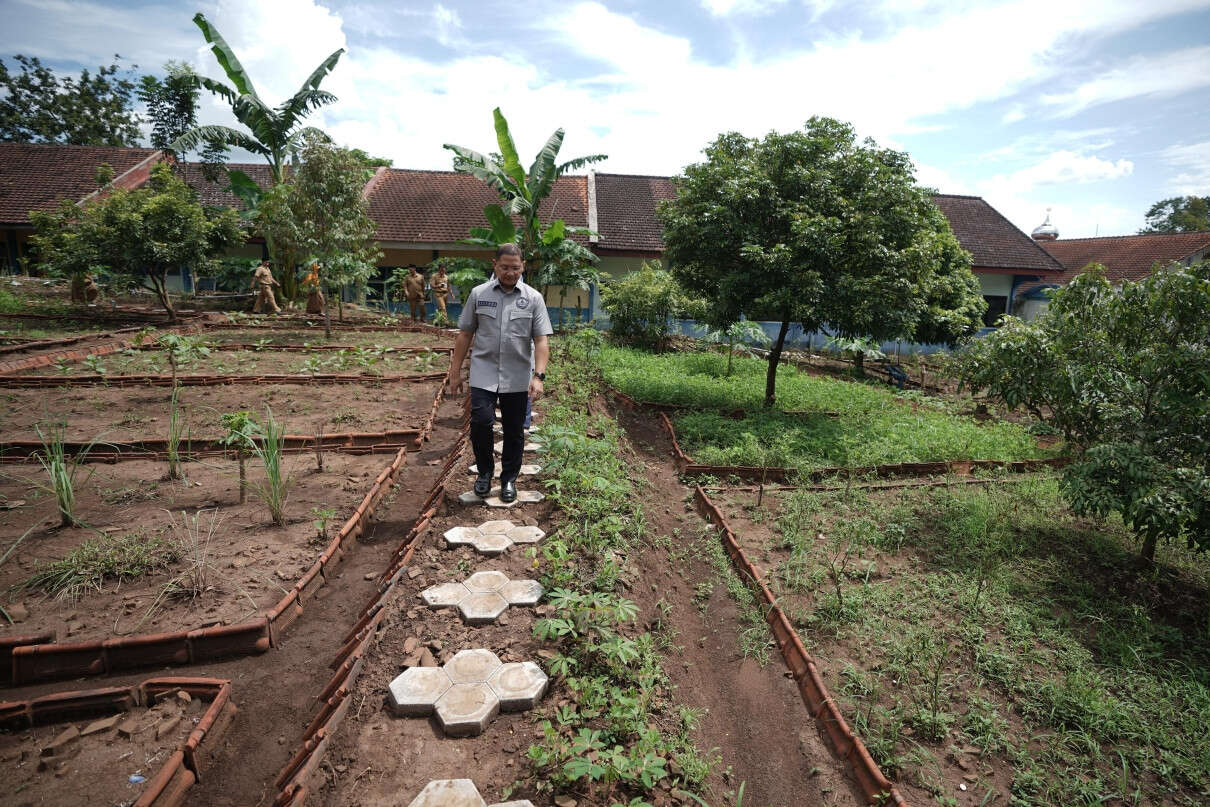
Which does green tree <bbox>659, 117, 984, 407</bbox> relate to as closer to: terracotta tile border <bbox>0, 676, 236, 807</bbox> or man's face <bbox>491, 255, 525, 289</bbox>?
man's face <bbox>491, 255, 525, 289</bbox>

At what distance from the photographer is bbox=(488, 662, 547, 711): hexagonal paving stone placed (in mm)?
2654

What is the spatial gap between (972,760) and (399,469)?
4.85 m

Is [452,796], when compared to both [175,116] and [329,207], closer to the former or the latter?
[329,207]

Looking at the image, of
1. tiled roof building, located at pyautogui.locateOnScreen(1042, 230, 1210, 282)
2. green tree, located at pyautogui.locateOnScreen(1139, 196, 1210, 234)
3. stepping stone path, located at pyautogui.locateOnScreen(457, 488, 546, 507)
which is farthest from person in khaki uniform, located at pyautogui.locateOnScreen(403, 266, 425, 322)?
A: green tree, located at pyautogui.locateOnScreen(1139, 196, 1210, 234)

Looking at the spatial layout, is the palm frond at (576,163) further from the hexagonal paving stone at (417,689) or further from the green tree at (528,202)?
the hexagonal paving stone at (417,689)

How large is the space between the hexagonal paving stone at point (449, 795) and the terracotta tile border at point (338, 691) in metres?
0.44

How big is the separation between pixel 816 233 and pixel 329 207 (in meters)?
9.08

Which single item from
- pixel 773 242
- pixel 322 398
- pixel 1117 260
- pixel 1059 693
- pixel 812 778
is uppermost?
pixel 1117 260

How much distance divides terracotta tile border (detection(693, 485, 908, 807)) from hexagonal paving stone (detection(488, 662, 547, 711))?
1561 millimetres

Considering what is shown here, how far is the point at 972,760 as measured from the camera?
2.90m

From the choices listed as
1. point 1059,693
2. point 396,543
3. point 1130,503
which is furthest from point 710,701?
point 1130,503

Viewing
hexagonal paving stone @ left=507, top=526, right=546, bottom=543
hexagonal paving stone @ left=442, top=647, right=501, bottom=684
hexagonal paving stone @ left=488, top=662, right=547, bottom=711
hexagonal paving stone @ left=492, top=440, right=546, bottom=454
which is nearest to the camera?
hexagonal paving stone @ left=488, top=662, right=547, bottom=711

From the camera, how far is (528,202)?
1184 cm

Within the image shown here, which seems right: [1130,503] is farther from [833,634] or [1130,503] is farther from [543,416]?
[543,416]
